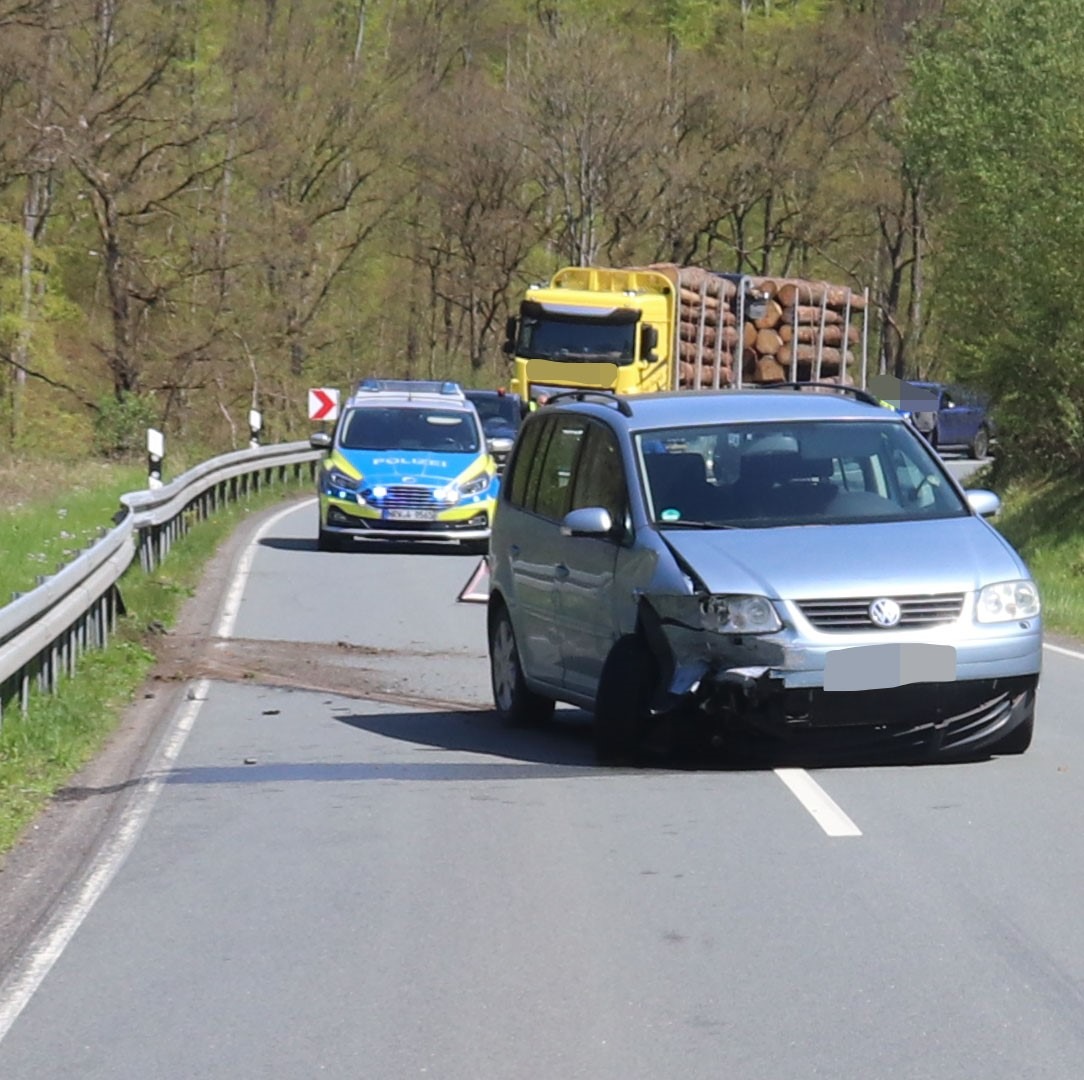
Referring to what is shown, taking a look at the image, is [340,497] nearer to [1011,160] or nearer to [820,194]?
[1011,160]

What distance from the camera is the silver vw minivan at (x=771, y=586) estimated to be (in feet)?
30.3

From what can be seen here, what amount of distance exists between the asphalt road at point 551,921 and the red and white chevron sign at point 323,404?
27.3 metres

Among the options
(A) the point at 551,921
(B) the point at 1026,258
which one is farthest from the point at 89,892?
(B) the point at 1026,258

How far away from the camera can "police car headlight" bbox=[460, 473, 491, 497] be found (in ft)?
82.0

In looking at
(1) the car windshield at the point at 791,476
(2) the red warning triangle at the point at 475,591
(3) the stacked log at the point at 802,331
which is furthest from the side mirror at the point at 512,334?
(1) the car windshield at the point at 791,476

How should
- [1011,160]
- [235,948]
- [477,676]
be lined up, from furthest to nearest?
[1011,160]
[477,676]
[235,948]

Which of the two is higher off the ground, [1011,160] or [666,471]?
[1011,160]

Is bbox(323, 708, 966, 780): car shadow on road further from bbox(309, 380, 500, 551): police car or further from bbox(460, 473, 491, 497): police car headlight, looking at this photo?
bbox(460, 473, 491, 497): police car headlight

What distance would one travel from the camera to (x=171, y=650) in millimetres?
15961

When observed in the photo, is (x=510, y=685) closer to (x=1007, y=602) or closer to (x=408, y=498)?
(x=1007, y=602)

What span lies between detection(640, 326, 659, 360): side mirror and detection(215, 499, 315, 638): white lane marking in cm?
723

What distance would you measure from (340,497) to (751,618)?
51.5ft

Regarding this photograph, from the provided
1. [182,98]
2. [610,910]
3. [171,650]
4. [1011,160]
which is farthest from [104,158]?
[610,910]

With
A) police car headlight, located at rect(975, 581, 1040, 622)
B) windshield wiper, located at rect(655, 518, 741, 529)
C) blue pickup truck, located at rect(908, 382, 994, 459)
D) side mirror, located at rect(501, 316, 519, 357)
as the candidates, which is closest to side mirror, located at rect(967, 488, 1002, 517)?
police car headlight, located at rect(975, 581, 1040, 622)
